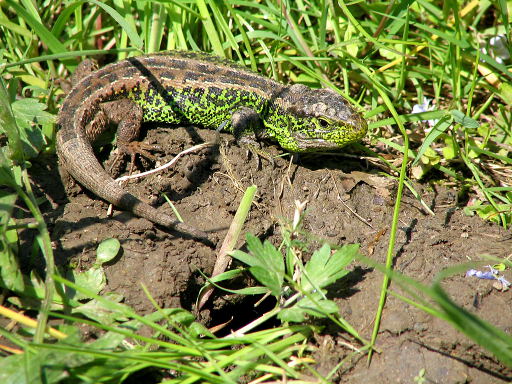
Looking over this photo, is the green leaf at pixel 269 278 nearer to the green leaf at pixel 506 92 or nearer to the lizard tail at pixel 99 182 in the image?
the lizard tail at pixel 99 182

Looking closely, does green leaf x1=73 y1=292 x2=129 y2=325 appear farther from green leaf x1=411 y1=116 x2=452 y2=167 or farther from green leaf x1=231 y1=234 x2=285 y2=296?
green leaf x1=411 y1=116 x2=452 y2=167

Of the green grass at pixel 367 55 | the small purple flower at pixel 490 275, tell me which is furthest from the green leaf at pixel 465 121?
the small purple flower at pixel 490 275

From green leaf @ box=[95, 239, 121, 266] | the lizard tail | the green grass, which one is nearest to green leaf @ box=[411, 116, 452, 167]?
the green grass

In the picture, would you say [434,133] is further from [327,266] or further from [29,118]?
[29,118]

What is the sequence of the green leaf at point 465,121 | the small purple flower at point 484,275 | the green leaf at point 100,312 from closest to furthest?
1. the green leaf at point 100,312
2. the small purple flower at point 484,275
3. the green leaf at point 465,121

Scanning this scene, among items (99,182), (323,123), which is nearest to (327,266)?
(323,123)

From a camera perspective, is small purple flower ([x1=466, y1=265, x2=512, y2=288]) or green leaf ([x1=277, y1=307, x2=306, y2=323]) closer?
green leaf ([x1=277, y1=307, x2=306, y2=323])

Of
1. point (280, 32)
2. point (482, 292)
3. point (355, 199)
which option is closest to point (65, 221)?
point (355, 199)
